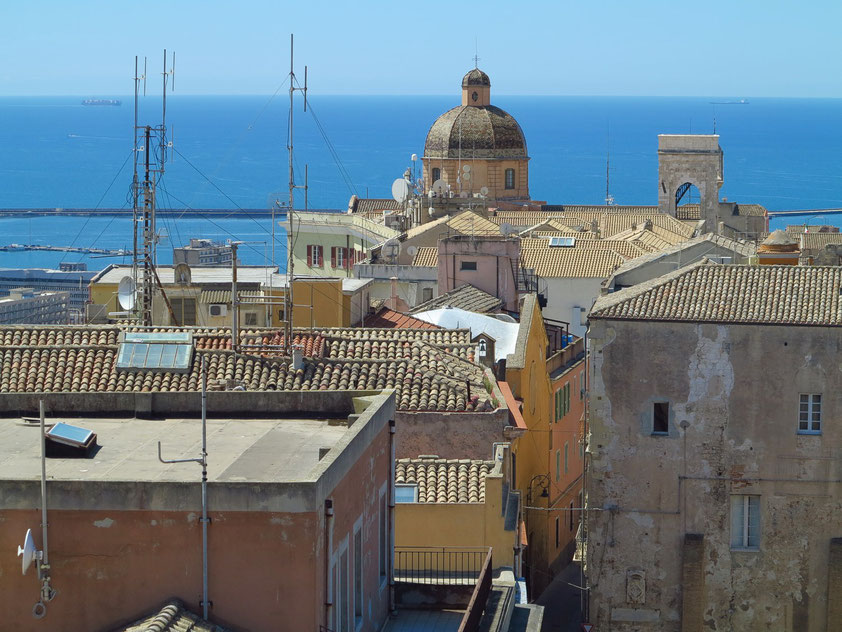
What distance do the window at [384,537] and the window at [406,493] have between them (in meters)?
3.30

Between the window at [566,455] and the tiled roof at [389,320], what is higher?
the tiled roof at [389,320]

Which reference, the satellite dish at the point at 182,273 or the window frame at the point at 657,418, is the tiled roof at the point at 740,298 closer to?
the window frame at the point at 657,418

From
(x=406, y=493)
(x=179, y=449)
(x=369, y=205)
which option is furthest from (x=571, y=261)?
(x=179, y=449)

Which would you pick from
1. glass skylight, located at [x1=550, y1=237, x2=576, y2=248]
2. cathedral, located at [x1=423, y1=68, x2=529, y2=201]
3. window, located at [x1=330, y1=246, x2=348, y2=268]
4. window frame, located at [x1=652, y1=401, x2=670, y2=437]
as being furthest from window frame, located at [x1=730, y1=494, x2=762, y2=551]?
cathedral, located at [x1=423, y1=68, x2=529, y2=201]

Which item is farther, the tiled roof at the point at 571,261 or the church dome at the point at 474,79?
the church dome at the point at 474,79

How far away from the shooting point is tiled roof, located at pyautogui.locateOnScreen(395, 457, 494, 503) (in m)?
19.7

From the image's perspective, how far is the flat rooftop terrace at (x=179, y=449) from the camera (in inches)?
521

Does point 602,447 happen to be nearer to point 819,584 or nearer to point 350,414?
point 819,584

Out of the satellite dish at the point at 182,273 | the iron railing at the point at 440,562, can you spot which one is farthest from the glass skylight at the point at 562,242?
the iron railing at the point at 440,562

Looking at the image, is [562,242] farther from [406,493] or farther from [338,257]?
[406,493]

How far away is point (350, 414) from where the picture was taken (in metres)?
15.9

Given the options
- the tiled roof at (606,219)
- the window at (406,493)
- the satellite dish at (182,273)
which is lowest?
the window at (406,493)

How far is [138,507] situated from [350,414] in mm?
3818

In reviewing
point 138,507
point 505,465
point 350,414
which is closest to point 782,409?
point 505,465
